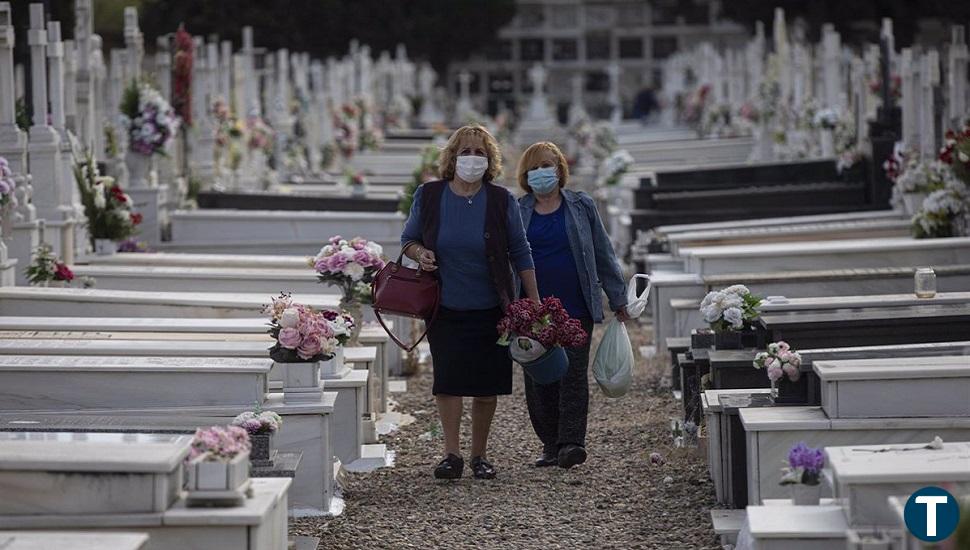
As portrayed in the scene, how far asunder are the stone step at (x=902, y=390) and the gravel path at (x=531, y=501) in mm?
850

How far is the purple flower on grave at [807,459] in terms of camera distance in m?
7.04

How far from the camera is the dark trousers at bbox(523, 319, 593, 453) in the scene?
9312 millimetres

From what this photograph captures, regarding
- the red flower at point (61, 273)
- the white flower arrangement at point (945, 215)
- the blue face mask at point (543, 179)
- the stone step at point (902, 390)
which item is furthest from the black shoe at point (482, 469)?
the white flower arrangement at point (945, 215)

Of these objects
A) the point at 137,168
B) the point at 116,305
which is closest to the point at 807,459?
the point at 116,305

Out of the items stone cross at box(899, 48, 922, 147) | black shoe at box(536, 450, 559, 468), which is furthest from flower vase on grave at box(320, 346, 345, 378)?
stone cross at box(899, 48, 922, 147)

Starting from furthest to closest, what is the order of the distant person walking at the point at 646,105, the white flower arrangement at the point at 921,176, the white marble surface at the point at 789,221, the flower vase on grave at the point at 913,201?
the distant person walking at the point at 646,105, the white marble surface at the point at 789,221, the flower vase on grave at the point at 913,201, the white flower arrangement at the point at 921,176

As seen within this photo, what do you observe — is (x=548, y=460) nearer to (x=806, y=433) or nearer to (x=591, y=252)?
(x=591, y=252)

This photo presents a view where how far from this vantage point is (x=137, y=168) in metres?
17.0

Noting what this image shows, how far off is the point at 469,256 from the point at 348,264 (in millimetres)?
2230

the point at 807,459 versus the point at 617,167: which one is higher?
the point at 617,167

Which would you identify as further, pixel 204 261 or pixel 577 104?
pixel 577 104

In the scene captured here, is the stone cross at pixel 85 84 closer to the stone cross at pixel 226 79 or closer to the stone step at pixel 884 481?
the stone cross at pixel 226 79

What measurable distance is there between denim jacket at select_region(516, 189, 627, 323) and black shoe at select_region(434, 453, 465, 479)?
0.93 metres

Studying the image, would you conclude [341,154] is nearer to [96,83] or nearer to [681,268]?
[96,83]
